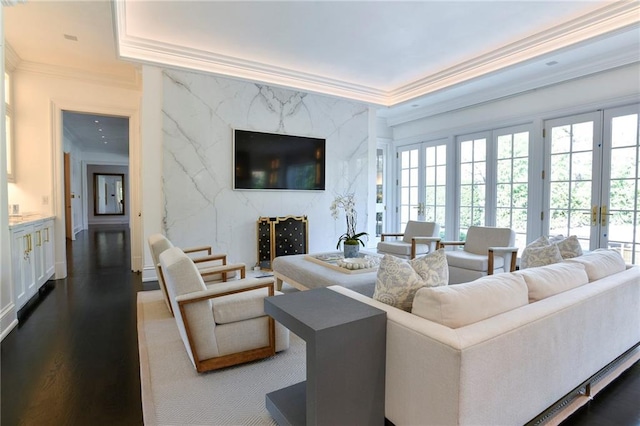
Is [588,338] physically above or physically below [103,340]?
above

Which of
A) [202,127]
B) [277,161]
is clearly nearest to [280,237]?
[277,161]

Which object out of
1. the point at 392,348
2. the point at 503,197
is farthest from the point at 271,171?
the point at 392,348

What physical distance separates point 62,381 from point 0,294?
130cm

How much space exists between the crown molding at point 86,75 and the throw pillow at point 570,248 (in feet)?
17.8

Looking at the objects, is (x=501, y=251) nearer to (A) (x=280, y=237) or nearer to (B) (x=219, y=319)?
(A) (x=280, y=237)

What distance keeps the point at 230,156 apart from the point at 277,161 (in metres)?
0.78

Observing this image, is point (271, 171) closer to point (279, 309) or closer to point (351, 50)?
point (351, 50)

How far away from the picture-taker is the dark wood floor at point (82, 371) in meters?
1.89

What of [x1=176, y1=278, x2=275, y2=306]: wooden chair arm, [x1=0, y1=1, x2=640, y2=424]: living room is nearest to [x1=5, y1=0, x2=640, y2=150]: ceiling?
[x1=0, y1=1, x2=640, y2=424]: living room

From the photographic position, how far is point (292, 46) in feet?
15.0

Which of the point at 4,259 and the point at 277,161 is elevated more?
the point at 277,161

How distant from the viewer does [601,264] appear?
2.36 meters

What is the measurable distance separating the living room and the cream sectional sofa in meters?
3.71

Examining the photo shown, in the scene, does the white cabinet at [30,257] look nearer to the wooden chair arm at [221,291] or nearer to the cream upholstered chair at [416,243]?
the wooden chair arm at [221,291]
